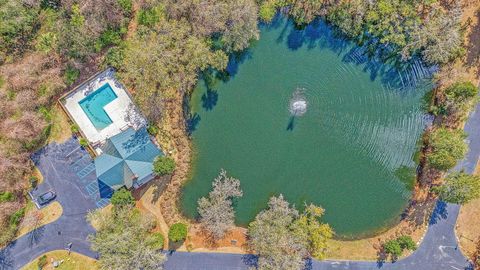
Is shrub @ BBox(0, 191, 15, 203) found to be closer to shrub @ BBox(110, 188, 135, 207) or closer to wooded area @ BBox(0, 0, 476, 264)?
wooded area @ BBox(0, 0, 476, 264)

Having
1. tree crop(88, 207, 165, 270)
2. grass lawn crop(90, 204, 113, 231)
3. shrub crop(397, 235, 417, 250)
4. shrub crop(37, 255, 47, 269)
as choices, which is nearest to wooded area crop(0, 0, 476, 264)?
shrub crop(37, 255, 47, 269)

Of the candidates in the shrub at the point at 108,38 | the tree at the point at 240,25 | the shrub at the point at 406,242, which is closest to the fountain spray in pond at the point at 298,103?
the tree at the point at 240,25

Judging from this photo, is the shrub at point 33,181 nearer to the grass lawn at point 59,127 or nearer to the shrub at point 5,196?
the shrub at point 5,196

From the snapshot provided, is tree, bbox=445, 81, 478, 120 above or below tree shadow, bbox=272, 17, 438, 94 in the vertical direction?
below

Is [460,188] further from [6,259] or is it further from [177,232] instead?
[6,259]

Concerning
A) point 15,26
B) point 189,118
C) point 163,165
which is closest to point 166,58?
point 189,118

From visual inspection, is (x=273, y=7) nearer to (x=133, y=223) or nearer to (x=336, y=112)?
(x=336, y=112)

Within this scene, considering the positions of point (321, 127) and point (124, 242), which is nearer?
point (124, 242)
